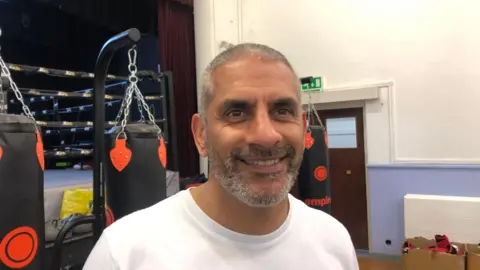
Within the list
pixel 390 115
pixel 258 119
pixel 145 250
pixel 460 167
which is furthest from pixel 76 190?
pixel 460 167

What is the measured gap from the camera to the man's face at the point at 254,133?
3.04 ft

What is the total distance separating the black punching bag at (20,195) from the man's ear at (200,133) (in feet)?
2.38

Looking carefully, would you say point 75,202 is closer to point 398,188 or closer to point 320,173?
point 320,173

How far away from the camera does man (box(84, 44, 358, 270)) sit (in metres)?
0.94

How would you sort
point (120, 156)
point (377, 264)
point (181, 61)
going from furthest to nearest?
point (181, 61) → point (377, 264) → point (120, 156)

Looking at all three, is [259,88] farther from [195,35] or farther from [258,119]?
[195,35]

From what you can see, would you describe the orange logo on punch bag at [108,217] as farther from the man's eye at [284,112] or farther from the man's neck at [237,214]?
the man's eye at [284,112]

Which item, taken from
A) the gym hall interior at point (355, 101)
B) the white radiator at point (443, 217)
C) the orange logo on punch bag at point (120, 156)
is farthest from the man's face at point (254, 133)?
the white radiator at point (443, 217)

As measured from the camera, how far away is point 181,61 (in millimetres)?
5371

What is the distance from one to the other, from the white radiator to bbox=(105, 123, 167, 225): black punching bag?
135 inches

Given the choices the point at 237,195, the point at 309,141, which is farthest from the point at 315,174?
the point at 237,195

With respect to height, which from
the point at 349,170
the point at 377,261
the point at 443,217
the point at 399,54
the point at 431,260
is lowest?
the point at 377,261

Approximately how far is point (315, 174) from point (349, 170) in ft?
6.09

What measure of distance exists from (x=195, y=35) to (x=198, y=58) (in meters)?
0.32
